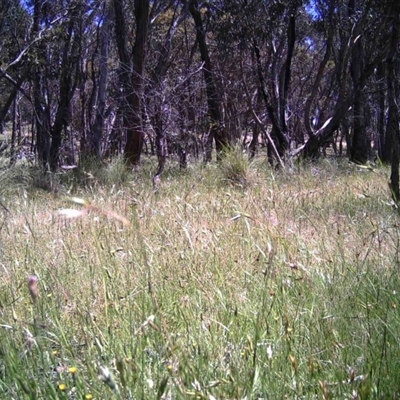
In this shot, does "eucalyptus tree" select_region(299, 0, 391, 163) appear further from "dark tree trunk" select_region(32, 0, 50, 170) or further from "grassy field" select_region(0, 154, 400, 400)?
"grassy field" select_region(0, 154, 400, 400)

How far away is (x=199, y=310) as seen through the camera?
86.0 inches

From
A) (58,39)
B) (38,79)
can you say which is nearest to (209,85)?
(58,39)

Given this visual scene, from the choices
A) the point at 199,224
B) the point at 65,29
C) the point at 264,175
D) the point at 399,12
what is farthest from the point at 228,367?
the point at 65,29

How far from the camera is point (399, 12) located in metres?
4.32

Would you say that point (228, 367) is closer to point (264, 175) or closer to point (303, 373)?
point (303, 373)

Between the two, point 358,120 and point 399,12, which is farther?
point 358,120

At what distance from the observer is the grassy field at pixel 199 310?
4.79ft

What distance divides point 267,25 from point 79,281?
9303 mm

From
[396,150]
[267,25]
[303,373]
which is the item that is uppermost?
[267,25]

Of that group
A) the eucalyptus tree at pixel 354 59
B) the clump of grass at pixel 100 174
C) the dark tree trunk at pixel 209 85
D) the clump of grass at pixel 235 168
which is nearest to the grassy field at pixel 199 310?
the clump of grass at pixel 235 168

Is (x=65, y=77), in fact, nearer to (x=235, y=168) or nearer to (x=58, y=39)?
(x=58, y=39)

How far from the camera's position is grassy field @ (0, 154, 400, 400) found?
1.46 meters

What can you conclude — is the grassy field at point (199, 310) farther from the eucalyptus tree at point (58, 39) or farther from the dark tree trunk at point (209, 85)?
the eucalyptus tree at point (58, 39)

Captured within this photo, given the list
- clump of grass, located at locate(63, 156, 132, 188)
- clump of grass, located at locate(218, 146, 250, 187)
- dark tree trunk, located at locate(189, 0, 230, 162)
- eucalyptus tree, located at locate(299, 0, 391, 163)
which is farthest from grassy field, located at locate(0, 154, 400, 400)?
dark tree trunk, located at locate(189, 0, 230, 162)
